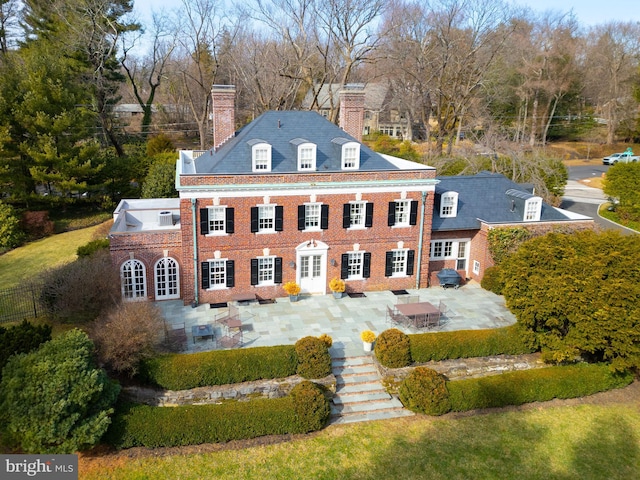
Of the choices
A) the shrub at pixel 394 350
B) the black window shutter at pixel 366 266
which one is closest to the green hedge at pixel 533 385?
the shrub at pixel 394 350

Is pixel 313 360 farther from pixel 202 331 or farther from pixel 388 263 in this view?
pixel 388 263

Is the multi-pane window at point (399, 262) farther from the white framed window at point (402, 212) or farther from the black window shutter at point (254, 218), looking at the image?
the black window shutter at point (254, 218)

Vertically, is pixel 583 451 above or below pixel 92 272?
below

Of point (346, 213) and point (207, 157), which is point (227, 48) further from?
point (346, 213)

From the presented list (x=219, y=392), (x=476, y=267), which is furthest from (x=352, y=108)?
(x=219, y=392)

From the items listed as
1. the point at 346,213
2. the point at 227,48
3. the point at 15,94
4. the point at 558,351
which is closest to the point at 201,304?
the point at 346,213
